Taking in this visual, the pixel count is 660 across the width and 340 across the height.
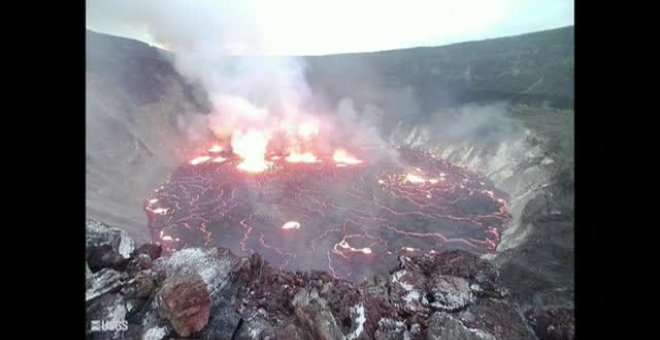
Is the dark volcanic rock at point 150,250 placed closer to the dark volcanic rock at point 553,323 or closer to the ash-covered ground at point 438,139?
the ash-covered ground at point 438,139

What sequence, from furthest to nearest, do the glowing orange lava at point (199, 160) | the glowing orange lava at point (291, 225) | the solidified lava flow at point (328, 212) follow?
the glowing orange lava at point (199, 160) → the glowing orange lava at point (291, 225) → the solidified lava flow at point (328, 212)

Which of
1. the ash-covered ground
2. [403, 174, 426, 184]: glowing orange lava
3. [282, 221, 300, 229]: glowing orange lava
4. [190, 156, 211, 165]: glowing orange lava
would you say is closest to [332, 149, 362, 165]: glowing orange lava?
[403, 174, 426, 184]: glowing orange lava

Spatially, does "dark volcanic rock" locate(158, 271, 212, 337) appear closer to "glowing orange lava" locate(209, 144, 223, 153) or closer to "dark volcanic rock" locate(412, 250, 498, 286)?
"dark volcanic rock" locate(412, 250, 498, 286)

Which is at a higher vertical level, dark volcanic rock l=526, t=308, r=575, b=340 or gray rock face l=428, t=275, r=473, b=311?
gray rock face l=428, t=275, r=473, b=311

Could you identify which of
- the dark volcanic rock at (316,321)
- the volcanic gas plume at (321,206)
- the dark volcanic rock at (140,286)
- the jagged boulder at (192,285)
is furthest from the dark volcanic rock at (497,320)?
the dark volcanic rock at (140,286)

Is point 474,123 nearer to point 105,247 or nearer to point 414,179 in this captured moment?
point 414,179
